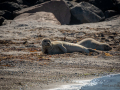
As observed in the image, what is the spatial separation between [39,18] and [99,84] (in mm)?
10567

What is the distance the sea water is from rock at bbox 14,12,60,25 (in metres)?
9.52

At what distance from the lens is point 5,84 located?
403 cm

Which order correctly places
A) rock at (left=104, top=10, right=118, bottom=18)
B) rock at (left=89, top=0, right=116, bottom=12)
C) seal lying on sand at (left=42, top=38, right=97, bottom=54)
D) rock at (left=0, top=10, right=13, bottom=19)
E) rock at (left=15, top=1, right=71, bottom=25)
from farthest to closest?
1. rock at (left=89, top=0, right=116, bottom=12)
2. rock at (left=104, top=10, right=118, bottom=18)
3. rock at (left=0, top=10, right=13, bottom=19)
4. rock at (left=15, top=1, right=71, bottom=25)
5. seal lying on sand at (left=42, top=38, right=97, bottom=54)

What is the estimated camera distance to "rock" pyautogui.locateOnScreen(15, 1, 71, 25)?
15896 mm

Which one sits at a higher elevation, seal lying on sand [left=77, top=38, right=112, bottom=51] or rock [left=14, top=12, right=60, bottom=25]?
seal lying on sand [left=77, top=38, right=112, bottom=51]

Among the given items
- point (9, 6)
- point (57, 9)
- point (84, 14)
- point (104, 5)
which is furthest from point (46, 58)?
point (104, 5)

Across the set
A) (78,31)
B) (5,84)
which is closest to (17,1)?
(78,31)

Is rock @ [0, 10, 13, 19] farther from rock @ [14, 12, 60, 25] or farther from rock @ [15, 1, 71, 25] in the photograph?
rock @ [14, 12, 60, 25]

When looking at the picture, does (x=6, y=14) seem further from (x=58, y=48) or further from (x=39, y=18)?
(x=58, y=48)

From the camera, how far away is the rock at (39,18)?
1412cm

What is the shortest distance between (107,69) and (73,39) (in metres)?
5.56

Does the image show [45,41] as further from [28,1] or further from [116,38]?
[28,1]

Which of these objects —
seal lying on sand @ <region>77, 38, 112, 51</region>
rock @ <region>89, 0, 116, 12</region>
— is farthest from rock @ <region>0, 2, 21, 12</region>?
seal lying on sand @ <region>77, 38, 112, 51</region>

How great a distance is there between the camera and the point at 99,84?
442 cm
